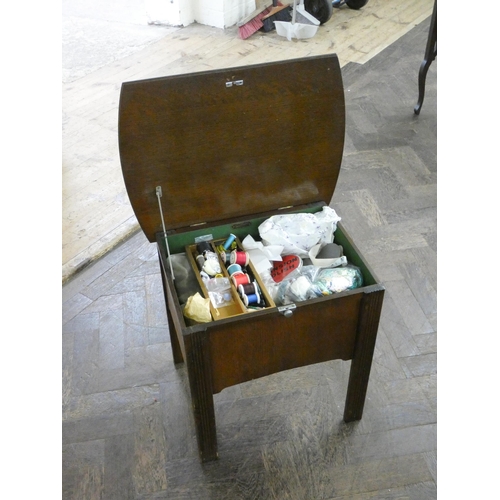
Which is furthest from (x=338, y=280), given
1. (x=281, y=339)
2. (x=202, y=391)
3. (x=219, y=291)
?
(x=202, y=391)

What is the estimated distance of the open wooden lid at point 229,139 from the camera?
4.73ft

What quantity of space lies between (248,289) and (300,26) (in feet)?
9.93

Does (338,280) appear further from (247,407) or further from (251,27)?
(251,27)

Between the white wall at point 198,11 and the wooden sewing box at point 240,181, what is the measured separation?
295cm

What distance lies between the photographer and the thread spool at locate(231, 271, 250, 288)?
1541 millimetres

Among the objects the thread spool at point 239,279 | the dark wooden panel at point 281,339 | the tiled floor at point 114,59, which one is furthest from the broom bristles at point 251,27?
the dark wooden panel at point 281,339

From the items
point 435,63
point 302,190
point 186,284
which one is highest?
point 302,190

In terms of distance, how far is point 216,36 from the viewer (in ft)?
13.7

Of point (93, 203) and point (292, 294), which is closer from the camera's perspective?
point (292, 294)

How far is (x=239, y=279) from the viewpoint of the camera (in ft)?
5.08

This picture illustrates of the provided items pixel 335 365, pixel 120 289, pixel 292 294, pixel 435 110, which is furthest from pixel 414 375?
pixel 435 110

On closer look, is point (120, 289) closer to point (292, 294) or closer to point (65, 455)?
point (65, 455)

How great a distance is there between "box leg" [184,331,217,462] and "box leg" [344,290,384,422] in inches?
15.7

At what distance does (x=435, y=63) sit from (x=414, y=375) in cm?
256
